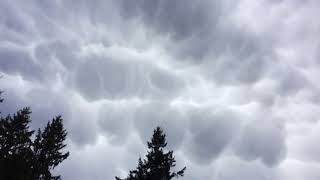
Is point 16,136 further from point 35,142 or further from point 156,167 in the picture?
point 156,167

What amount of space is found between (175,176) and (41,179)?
42.5 feet

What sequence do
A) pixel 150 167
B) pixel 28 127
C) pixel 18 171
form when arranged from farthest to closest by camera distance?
pixel 28 127
pixel 150 167
pixel 18 171

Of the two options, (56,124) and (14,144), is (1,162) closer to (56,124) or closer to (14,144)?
(14,144)

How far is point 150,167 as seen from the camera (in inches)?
1470

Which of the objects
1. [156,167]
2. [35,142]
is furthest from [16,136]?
[156,167]

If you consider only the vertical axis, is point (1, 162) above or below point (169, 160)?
below

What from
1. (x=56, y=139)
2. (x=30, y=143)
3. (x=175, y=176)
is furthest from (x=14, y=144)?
(x=175, y=176)

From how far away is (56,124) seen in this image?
41.0m

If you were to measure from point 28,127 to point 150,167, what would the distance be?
45.9 ft

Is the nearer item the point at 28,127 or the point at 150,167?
the point at 150,167

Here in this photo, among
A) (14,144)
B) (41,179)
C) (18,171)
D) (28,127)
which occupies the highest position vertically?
(28,127)

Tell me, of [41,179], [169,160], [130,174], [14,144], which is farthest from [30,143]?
[169,160]

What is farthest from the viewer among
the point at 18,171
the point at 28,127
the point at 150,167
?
the point at 28,127

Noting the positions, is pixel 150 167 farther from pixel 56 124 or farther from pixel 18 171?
pixel 18 171
